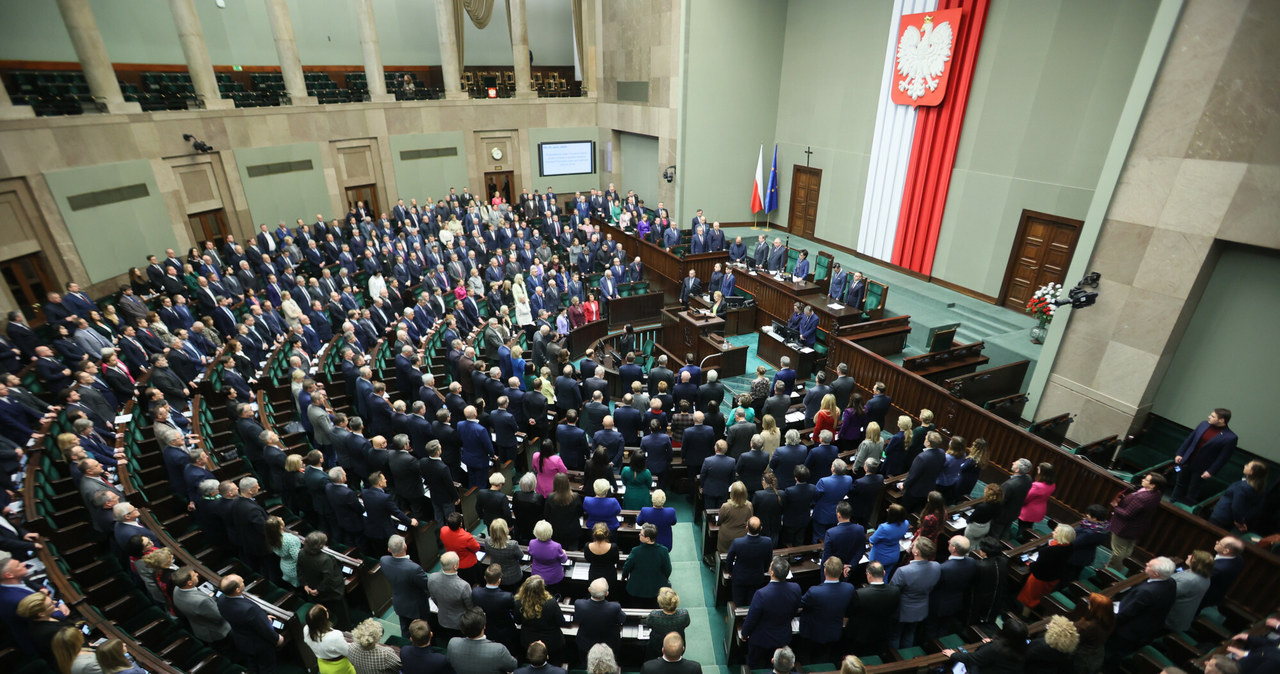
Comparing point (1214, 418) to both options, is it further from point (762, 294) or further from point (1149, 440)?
point (762, 294)

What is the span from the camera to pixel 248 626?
4172 millimetres

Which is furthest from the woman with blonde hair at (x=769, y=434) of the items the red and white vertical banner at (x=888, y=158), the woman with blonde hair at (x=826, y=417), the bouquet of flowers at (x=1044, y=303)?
the red and white vertical banner at (x=888, y=158)

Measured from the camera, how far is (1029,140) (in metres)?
11.6

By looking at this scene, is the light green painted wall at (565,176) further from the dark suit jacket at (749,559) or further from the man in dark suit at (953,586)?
the man in dark suit at (953,586)

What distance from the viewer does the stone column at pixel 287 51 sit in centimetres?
1519

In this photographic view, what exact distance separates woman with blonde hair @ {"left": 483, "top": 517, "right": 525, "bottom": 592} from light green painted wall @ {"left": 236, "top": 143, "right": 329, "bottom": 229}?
48.8 feet

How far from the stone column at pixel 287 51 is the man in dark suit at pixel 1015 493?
1864cm

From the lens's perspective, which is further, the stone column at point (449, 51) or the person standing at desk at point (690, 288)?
the stone column at point (449, 51)

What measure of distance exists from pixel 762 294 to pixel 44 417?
37.8 ft

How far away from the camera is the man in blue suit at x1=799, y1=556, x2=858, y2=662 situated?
418 cm

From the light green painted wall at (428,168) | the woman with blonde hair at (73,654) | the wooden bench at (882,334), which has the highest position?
the light green painted wall at (428,168)

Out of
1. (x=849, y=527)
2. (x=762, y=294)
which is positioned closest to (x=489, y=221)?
(x=762, y=294)

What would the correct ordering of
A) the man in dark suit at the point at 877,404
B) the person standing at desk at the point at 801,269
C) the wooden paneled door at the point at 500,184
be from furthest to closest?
1. the wooden paneled door at the point at 500,184
2. the person standing at desk at the point at 801,269
3. the man in dark suit at the point at 877,404

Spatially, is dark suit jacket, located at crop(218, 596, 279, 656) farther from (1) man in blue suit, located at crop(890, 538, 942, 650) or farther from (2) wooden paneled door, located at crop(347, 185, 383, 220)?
(2) wooden paneled door, located at crop(347, 185, 383, 220)
